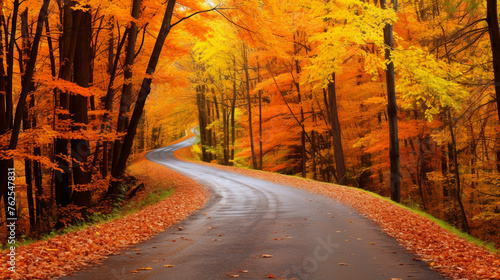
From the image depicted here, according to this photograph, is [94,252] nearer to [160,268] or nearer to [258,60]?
[160,268]

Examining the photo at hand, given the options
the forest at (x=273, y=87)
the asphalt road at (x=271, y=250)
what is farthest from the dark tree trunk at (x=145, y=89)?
the asphalt road at (x=271, y=250)

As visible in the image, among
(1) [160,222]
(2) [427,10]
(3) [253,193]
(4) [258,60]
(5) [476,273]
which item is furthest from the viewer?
(4) [258,60]

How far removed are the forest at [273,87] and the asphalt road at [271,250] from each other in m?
4.55

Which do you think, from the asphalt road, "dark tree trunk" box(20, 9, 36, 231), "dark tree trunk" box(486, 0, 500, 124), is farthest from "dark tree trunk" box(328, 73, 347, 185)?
"dark tree trunk" box(20, 9, 36, 231)

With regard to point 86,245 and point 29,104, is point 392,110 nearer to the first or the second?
point 86,245

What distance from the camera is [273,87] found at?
1071 inches

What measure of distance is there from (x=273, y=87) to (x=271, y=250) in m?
20.8

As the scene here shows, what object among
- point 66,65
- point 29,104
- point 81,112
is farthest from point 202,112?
point 81,112

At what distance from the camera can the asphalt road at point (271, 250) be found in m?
5.74

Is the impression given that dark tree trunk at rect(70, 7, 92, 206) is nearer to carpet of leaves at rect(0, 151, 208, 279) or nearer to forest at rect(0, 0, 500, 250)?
forest at rect(0, 0, 500, 250)

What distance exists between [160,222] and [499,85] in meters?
8.56

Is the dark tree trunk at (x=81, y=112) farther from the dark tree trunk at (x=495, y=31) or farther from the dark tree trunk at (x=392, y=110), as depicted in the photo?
the dark tree trunk at (x=495, y=31)

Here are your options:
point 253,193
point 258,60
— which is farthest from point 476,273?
point 258,60

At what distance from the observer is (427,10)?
2173cm
